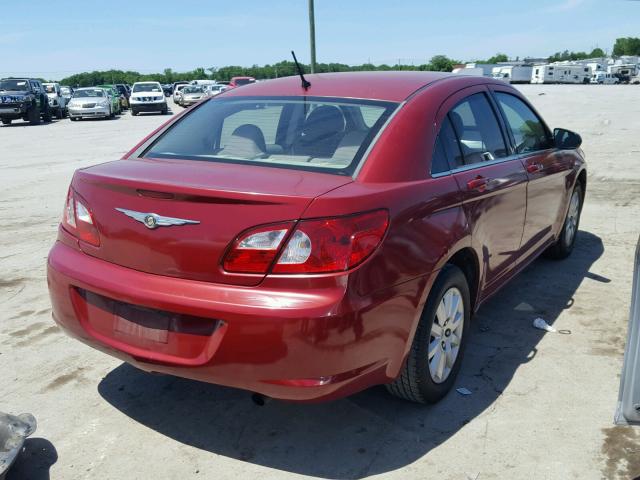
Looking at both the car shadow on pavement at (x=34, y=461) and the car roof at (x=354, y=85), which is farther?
the car roof at (x=354, y=85)

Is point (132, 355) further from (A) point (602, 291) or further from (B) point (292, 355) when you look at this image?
(A) point (602, 291)

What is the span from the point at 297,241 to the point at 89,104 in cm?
3072

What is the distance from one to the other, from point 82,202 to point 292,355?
1328mm

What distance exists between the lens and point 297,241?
260 centimetres

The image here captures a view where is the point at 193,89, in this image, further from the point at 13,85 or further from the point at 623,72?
the point at 623,72

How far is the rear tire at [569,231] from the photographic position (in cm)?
584

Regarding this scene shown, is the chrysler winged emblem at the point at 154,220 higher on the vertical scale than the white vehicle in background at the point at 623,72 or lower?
higher

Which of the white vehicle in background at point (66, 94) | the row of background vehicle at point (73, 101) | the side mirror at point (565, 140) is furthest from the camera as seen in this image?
the white vehicle in background at point (66, 94)

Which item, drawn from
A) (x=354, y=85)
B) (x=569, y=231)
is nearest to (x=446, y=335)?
(x=354, y=85)

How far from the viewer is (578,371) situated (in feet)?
12.5

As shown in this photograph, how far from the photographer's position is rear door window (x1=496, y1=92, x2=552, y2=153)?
4.48 m

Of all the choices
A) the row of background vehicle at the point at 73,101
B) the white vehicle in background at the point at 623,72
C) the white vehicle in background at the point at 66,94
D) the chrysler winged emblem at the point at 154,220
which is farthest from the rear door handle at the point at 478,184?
the white vehicle in background at the point at 623,72

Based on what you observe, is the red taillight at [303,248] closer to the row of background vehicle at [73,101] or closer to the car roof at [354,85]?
the car roof at [354,85]

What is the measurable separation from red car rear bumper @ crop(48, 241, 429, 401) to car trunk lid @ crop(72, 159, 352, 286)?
8cm
